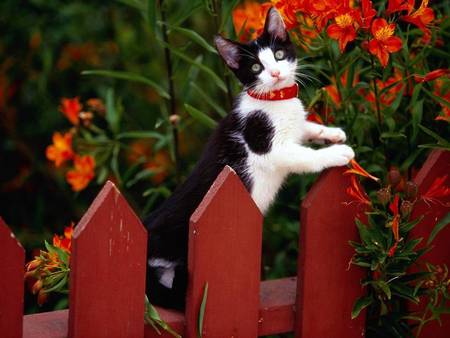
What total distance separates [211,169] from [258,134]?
0.14m

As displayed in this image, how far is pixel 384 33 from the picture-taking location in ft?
5.58

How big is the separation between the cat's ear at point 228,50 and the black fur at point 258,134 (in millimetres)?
146

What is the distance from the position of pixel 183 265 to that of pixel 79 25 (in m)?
1.69

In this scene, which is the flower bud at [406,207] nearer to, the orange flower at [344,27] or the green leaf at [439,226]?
the green leaf at [439,226]

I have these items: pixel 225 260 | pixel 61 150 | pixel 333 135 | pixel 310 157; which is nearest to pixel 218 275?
pixel 225 260

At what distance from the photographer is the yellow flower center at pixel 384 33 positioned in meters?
1.69

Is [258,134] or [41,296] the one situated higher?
[258,134]

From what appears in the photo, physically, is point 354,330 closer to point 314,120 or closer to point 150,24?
point 314,120

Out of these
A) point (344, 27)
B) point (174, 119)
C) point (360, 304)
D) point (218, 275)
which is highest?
point (344, 27)

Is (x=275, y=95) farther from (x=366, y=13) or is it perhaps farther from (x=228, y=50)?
(x=366, y=13)

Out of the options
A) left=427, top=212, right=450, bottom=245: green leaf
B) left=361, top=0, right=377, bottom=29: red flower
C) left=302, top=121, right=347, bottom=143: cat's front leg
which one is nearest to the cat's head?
left=302, top=121, right=347, bottom=143: cat's front leg

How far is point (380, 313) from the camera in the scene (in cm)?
196

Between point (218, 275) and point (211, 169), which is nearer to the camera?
point (218, 275)

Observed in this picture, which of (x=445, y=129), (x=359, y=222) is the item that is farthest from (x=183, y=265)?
(x=445, y=129)
